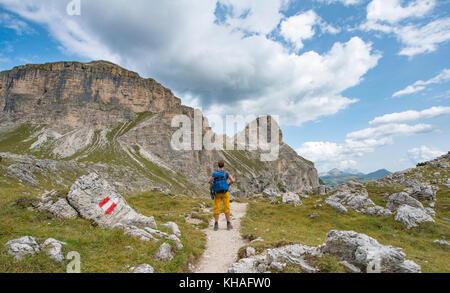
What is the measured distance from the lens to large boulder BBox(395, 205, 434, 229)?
18.5m

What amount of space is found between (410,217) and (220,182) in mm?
17695

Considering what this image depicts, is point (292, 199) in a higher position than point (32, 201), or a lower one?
lower

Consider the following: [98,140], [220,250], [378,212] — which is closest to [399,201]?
[378,212]

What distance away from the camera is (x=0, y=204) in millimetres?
12344

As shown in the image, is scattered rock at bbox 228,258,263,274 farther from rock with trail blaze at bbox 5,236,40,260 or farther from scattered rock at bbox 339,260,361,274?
rock with trail blaze at bbox 5,236,40,260

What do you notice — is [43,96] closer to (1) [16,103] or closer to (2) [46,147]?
(1) [16,103]

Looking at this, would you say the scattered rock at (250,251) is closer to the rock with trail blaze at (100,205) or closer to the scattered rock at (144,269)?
the scattered rock at (144,269)

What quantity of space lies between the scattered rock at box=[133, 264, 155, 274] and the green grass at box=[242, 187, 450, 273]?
528 centimetres

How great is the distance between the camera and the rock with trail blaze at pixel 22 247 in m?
7.57

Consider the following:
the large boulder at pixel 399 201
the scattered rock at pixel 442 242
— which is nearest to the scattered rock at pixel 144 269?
the scattered rock at pixel 442 242

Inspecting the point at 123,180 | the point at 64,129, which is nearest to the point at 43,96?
the point at 64,129

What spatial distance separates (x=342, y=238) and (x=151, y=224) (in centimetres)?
1059

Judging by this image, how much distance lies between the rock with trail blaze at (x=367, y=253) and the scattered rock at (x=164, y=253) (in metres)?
6.70

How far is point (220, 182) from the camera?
1495 cm
